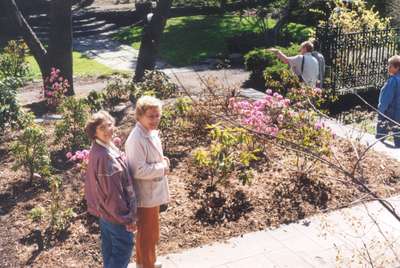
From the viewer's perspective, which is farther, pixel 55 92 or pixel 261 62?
pixel 261 62

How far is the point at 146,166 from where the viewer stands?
189 inches

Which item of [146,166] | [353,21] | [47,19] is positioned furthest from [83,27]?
[146,166]

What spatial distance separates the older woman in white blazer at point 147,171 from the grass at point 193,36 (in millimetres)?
11785

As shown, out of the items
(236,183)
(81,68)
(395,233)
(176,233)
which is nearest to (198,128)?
(236,183)

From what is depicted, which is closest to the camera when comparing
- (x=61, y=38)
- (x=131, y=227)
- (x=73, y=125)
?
(x=131, y=227)

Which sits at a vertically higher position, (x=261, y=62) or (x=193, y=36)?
(x=261, y=62)

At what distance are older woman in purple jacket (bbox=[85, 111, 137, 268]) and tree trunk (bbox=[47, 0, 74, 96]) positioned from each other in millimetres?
7384

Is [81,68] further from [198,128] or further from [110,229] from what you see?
[110,229]

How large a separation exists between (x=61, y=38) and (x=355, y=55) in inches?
248

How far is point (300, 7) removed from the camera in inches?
870

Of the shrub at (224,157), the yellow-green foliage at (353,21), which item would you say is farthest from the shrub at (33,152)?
the yellow-green foliage at (353,21)

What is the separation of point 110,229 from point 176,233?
4.89ft

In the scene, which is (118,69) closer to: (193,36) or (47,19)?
(193,36)

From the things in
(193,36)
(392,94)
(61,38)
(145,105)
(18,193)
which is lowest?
(193,36)
